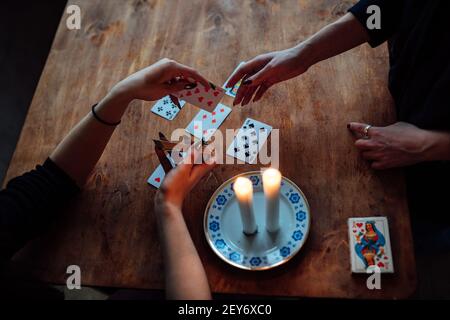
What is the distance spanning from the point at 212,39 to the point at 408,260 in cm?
96

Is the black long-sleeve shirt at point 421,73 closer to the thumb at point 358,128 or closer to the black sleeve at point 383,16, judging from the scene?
the black sleeve at point 383,16

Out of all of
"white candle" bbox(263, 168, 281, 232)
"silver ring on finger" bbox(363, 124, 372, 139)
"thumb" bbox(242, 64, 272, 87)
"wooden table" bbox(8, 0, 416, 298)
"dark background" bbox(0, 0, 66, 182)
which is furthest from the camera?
"dark background" bbox(0, 0, 66, 182)

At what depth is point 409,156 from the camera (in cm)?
113

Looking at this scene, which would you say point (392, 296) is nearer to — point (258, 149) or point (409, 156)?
point (409, 156)

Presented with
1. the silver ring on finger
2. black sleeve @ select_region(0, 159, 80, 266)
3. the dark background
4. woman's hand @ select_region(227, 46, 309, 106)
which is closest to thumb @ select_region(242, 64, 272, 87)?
woman's hand @ select_region(227, 46, 309, 106)

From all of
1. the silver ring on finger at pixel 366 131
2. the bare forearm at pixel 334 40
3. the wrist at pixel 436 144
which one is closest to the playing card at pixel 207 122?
the bare forearm at pixel 334 40

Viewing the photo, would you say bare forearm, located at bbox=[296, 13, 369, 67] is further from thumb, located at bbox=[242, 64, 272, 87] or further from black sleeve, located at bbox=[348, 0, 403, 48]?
thumb, located at bbox=[242, 64, 272, 87]

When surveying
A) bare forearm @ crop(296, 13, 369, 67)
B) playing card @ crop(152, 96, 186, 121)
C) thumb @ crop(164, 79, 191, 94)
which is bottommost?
playing card @ crop(152, 96, 186, 121)

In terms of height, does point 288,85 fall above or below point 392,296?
above

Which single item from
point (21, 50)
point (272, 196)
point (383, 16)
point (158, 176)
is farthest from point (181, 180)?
point (21, 50)

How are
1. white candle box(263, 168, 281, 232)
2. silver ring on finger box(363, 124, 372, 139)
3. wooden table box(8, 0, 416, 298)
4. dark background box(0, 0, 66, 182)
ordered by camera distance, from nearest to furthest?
white candle box(263, 168, 281, 232) → wooden table box(8, 0, 416, 298) → silver ring on finger box(363, 124, 372, 139) → dark background box(0, 0, 66, 182)

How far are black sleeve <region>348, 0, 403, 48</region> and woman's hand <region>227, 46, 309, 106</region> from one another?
21 cm

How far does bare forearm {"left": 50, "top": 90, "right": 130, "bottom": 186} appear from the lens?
1.23 m

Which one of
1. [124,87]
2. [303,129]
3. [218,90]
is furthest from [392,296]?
[124,87]
